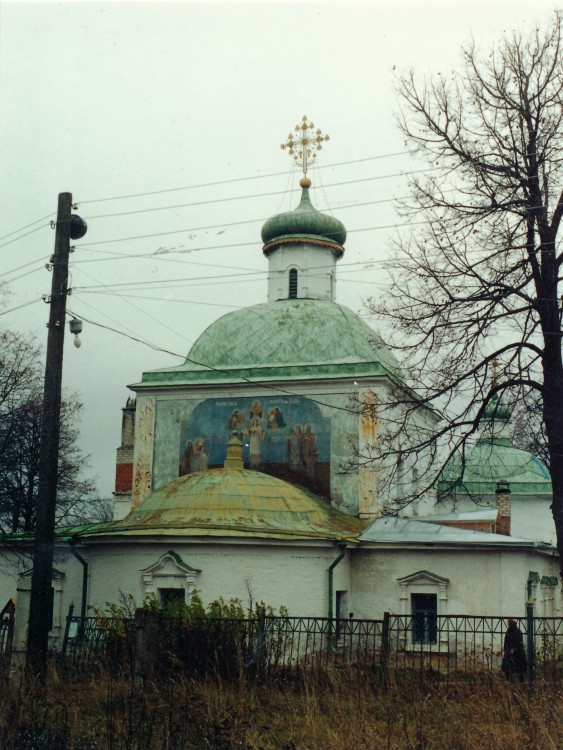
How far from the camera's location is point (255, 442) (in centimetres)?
2495

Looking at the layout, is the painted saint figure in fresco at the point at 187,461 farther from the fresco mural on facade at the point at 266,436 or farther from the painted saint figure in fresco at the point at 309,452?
the painted saint figure in fresco at the point at 309,452

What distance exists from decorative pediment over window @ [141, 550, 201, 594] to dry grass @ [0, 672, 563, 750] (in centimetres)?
779

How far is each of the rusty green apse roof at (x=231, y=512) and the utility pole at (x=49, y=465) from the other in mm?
6225

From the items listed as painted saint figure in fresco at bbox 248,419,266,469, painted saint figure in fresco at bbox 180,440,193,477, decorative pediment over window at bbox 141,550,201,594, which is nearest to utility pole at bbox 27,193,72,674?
decorative pediment over window at bbox 141,550,201,594

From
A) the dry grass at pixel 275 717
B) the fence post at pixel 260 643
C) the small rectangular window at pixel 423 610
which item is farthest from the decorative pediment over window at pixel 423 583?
the dry grass at pixel 275 717

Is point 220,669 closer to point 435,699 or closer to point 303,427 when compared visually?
point 435,699

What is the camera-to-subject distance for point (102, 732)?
932 centimetres

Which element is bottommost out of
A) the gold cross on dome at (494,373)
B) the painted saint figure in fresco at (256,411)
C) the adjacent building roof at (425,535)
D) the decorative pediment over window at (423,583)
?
the decorative pediment over window at (423,583)

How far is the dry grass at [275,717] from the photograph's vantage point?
884cm

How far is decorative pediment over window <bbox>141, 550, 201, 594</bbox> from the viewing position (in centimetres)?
1944

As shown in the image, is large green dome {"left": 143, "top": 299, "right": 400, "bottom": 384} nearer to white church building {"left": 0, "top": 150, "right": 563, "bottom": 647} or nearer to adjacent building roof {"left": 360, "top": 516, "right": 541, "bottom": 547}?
white church building {"left": 0, "top": 150, "right": 563, "bottom": 647}

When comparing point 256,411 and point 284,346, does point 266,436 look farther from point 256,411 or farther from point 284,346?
point 284,346

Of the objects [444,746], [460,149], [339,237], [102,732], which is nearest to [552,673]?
[444,746]

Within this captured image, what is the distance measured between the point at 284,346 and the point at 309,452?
3433 mm
